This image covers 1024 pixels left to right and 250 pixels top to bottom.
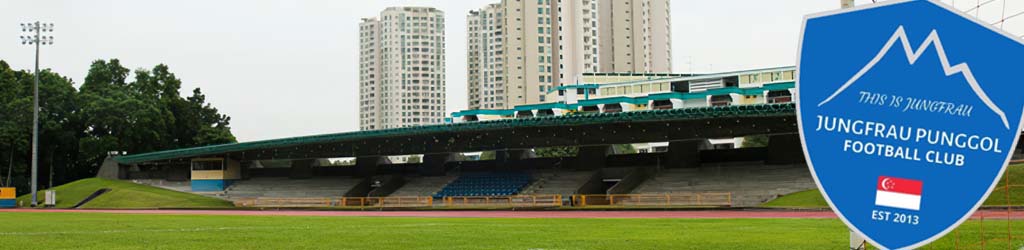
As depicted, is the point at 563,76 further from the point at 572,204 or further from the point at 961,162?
the point at 961,162

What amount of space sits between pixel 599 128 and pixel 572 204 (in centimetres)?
604

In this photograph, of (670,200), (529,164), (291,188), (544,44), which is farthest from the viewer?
(544,44)

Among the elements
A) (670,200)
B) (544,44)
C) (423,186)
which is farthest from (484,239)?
(544,44)

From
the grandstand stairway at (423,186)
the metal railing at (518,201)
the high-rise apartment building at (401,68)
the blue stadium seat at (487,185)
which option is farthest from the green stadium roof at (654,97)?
the high-rise apartment building at (401,68)

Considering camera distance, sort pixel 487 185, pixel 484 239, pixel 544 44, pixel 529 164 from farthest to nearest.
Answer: pixel 544 44
pixel 529 164
pixel 487 185
pixel 484 239

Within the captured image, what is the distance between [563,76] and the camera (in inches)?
5162

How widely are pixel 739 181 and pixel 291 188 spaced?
30.2 m

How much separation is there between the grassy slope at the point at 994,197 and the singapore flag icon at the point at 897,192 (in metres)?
29.3

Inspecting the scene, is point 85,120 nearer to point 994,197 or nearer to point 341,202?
point 341,202

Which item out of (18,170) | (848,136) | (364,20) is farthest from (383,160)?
(364,20)

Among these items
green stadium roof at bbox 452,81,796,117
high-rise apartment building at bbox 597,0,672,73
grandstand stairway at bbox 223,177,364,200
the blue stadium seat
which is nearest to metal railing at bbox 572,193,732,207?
the blue stadium seat

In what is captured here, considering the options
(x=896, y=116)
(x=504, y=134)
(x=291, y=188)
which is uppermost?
(x=504, y=134)

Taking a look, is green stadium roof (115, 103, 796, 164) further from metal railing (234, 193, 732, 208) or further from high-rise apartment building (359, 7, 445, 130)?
high-rise apartment building (359, 7, 445, 130)

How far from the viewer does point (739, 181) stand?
1826 inches
